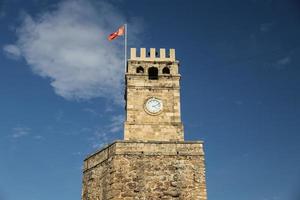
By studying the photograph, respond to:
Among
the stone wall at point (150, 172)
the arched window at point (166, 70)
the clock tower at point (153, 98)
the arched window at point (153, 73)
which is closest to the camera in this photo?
the stone wall at point (150, 172)

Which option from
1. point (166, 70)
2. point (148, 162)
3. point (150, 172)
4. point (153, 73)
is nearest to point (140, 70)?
point (153, 73)

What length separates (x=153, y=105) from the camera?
26781 mm

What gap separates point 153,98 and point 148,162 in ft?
17.6

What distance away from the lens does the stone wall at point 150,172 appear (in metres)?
22.1

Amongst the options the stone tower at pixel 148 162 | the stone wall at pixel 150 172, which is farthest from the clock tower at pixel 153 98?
the stone wall at pixel 150 172

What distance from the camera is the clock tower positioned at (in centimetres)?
Result: 2584

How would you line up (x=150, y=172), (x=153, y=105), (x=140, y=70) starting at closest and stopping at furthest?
(x=150, y=172), (x=153, y=105), (x=140, y=70)

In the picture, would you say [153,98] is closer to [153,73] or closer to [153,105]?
[153,105]

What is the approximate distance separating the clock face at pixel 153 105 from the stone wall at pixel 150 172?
377 cm

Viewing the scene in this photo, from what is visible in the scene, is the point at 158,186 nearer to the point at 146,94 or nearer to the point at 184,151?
the point at 184,151

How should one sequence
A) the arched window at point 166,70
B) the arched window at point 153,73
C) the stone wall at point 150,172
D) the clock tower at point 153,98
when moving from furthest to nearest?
the arched window at point 166,70, the arched window at point 153,73, the clock tower at point 153,98, the stone wall at point 150,172

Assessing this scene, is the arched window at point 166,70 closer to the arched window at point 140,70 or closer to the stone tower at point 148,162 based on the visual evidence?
the arched window at point 140,70

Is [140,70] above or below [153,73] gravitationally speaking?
above

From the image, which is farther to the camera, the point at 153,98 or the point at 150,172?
the point at 153,98
